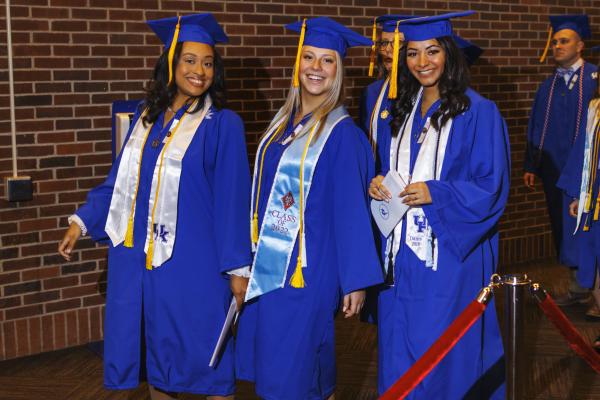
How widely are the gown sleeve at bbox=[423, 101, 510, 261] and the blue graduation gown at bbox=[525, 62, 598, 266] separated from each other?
2.80 meters

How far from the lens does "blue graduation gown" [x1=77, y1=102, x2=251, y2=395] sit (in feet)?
11.2

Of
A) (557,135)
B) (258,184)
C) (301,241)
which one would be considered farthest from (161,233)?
(557,135)

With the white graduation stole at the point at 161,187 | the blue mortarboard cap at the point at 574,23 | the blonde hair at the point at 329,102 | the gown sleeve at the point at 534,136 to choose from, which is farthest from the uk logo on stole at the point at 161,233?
the blue mortarboard cap at the point at 574,23

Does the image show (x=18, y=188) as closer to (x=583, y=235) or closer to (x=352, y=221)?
(x=352, y=221)

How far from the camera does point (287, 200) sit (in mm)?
3303

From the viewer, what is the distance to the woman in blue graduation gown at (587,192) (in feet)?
16.3

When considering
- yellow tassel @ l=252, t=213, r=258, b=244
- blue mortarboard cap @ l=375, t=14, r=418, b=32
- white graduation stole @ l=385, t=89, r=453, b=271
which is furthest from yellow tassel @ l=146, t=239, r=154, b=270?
blue mortarboard cap @ l=375, t=14, r=418, b=32

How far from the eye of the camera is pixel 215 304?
3.48 m

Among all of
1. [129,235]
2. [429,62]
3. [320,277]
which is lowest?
[320,277]

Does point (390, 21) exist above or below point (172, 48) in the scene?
above

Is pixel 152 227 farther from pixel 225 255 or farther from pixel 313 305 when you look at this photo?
pixel 313 305

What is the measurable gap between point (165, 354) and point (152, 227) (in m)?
0.49

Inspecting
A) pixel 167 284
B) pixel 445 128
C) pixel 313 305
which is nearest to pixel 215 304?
pixel 167 284

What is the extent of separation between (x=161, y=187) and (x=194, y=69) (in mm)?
469
